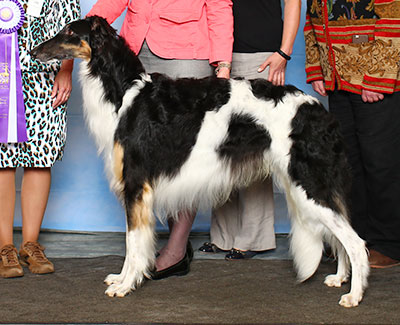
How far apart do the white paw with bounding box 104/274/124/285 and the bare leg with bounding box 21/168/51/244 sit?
0.65 meters

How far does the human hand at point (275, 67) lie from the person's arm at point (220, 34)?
0.90 ft

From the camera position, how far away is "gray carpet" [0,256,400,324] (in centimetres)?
266

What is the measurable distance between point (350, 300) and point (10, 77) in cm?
221

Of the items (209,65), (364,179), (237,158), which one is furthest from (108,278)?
(364,179)

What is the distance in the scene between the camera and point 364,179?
3.62 meters

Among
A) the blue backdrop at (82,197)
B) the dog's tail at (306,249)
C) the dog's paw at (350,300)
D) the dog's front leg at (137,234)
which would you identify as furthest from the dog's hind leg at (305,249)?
the blue backdrop at (82,197)

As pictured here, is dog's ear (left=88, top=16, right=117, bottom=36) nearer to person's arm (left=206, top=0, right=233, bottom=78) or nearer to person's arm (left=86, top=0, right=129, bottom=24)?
person's arm (left=86, top=0, right=129, bottom=24)

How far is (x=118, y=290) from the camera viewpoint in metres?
2.97

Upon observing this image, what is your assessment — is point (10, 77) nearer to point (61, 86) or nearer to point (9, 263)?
point (61, 86)

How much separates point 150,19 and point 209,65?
438mm

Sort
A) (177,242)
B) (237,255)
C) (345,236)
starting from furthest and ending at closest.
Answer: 1. (237,255)
2. (177,242)
3. (345,236)

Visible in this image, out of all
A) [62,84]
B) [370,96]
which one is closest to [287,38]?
[370,96]

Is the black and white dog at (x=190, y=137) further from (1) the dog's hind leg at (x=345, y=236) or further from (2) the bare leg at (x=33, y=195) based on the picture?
(2) the bare leg at (x=33, y=195)

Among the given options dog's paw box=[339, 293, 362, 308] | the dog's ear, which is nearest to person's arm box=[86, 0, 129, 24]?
the dog's ear
